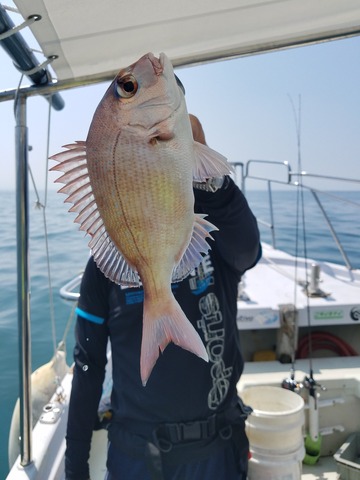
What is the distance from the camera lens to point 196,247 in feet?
2.72

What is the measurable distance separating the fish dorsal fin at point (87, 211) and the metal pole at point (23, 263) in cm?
87

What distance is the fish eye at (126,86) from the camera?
0.74 meters

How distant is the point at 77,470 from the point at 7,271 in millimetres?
7793

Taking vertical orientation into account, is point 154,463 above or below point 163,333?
below

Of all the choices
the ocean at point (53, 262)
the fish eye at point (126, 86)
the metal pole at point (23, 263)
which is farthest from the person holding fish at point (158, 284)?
the ocean at point (53, 262)

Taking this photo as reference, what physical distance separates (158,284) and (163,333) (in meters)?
0.09

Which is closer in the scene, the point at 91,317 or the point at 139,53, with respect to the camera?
the point at 139,53

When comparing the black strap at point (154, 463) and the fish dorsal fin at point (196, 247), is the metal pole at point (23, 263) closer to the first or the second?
the black strap at point (154, 463)

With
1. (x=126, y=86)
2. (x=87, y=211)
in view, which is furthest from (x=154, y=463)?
(x=126, y=86)

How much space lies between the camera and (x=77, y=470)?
5.18 ft

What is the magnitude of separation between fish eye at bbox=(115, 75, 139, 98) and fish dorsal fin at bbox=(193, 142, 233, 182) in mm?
155

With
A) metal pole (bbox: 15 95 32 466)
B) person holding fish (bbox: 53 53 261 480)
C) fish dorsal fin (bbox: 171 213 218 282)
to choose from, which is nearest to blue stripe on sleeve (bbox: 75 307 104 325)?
person holding fish (bbox: 53 53 261 480)

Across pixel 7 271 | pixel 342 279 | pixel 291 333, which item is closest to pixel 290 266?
pixel 342 279

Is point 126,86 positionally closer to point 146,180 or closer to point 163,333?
point 146,180
